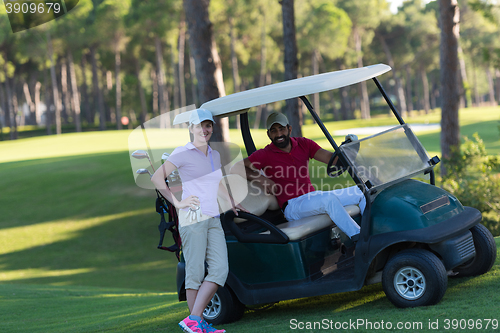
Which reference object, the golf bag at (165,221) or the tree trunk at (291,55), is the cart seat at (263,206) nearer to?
the golf bag at (165,221)

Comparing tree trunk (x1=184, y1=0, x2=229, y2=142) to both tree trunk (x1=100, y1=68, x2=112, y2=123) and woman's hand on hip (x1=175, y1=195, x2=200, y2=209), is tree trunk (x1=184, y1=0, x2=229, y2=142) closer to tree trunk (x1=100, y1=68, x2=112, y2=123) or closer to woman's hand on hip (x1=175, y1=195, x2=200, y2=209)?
woman's hand on hip (x1=175, y1=195, x2=200, y2=209)

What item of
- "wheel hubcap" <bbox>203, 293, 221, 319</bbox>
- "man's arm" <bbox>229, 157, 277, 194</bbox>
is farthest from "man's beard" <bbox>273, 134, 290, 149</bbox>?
"wheel hubcap" <bbox>203, 293, 221, 319</bbox>

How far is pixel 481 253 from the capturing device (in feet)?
14.1

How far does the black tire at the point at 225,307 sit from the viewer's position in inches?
177

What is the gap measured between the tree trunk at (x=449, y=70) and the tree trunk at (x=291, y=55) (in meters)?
3.31

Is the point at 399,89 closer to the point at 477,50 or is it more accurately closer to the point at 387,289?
the point at 477,50

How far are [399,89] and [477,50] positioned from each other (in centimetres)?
985

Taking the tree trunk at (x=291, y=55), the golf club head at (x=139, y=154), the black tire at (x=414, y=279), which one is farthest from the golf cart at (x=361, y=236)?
the tree trunk at (x=291, y=55)

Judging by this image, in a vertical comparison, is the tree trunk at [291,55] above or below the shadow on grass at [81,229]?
above

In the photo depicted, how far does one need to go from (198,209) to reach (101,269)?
7.73m

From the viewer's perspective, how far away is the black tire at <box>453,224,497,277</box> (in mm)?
4277

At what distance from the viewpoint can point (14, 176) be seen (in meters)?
17.1

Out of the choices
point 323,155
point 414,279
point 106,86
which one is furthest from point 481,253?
point 106,86

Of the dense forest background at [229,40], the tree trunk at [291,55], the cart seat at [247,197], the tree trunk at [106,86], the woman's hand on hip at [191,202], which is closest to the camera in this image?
the woman's hand on hip at [191,202]
